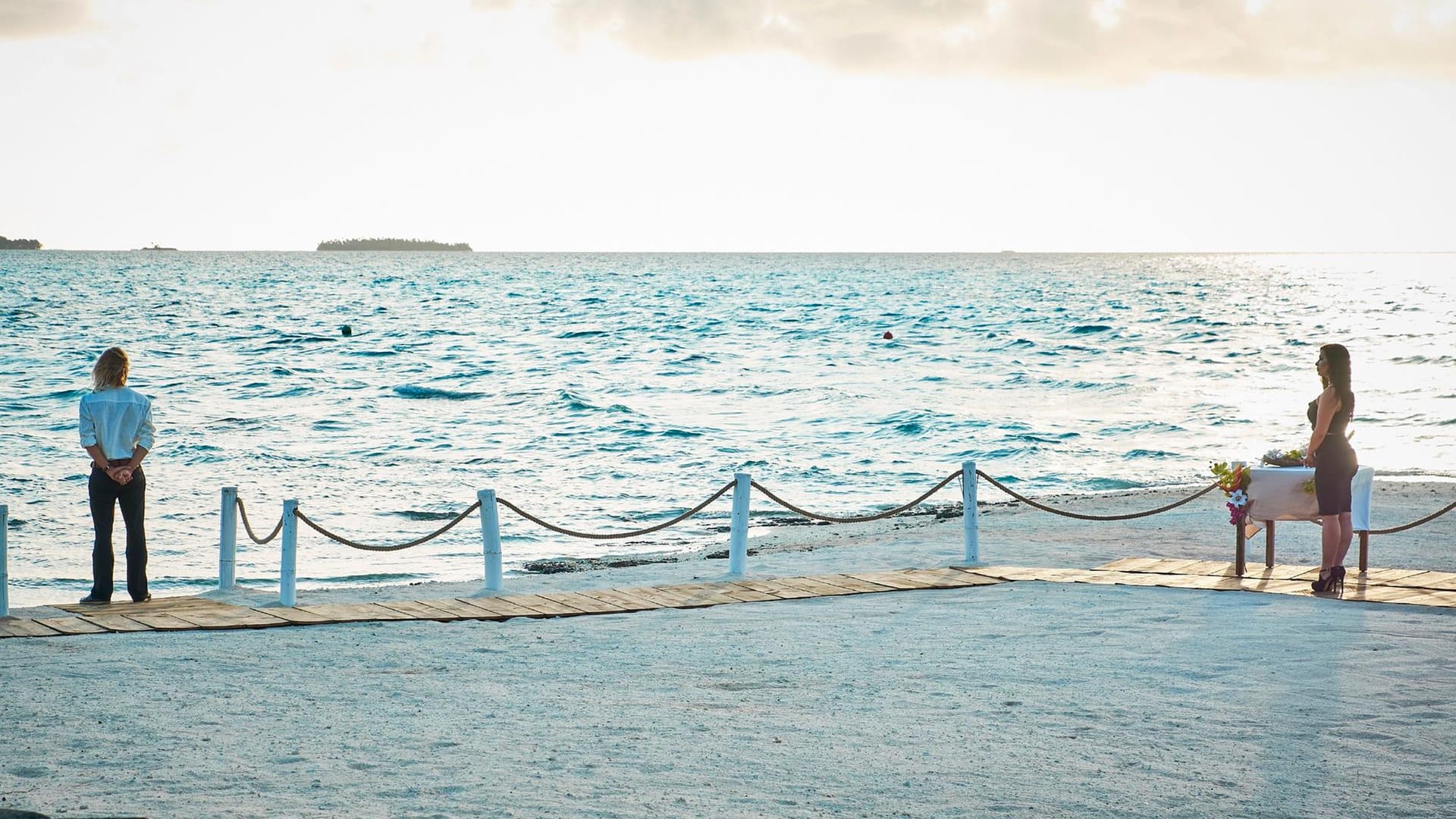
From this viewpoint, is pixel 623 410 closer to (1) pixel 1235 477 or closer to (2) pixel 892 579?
(2) pixel 892 579

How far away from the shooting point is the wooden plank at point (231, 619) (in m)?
9.60

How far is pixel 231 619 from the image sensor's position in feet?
32.2

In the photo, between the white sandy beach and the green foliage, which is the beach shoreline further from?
the white sandy beach

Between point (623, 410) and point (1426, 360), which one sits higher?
point (1426, 360)

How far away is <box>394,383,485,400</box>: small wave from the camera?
40.0 metres

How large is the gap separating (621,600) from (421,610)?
160 centimetres

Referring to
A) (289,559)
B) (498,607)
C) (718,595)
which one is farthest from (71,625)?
(718,595)

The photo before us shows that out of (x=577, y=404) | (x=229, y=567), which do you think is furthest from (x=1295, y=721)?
(x=577, y=404)

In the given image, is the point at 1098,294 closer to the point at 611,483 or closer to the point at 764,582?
the point at 611,483

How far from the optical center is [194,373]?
146 feet

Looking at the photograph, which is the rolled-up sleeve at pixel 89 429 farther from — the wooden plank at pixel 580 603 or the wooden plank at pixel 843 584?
the wooden plank at pixel 843 584

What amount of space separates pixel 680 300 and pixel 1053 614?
92.1m

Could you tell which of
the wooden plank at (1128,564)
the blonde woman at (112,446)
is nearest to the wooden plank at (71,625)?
the blonde woman at (112,446)

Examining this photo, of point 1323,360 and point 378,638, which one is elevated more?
point 1323,360
